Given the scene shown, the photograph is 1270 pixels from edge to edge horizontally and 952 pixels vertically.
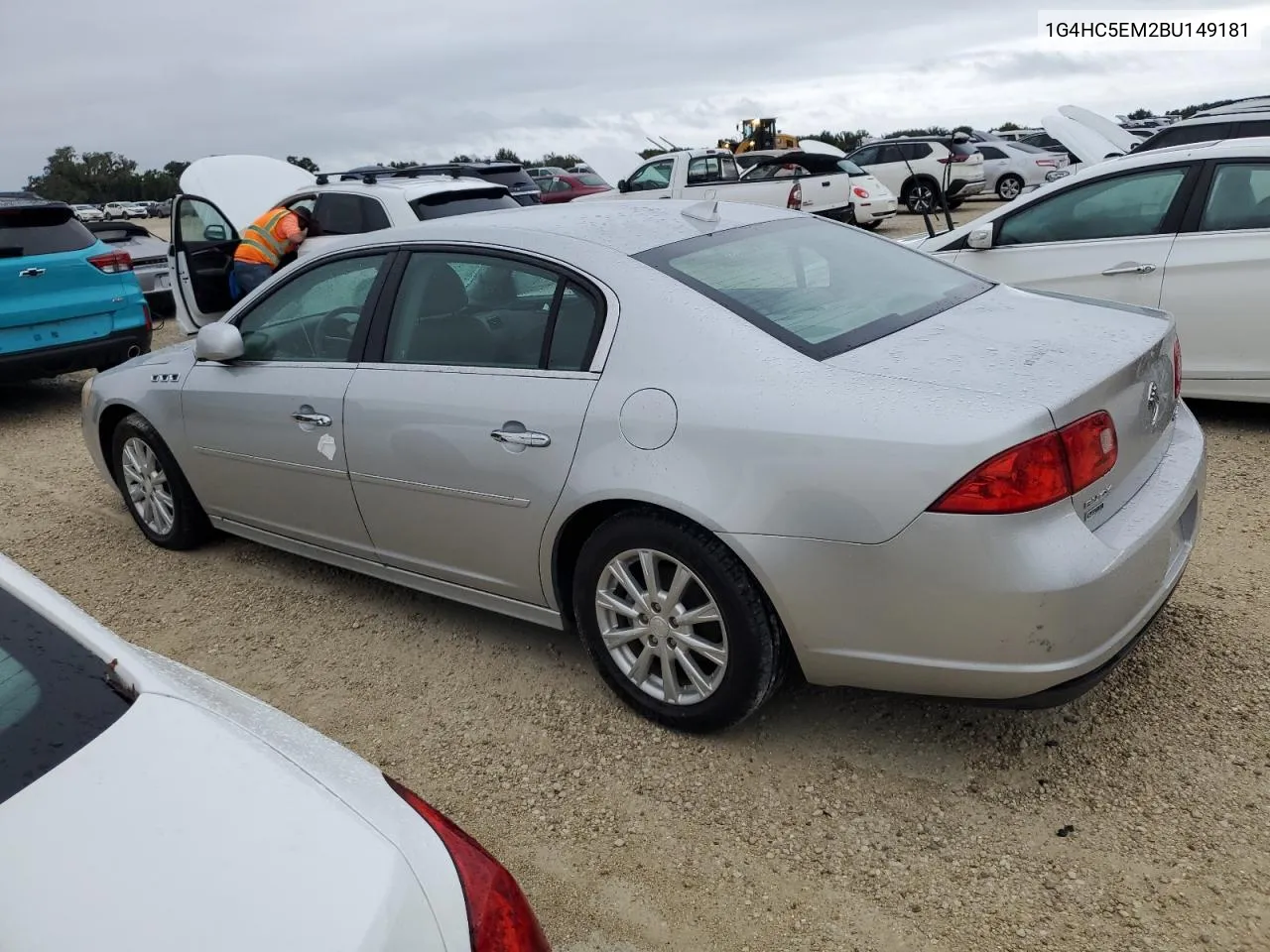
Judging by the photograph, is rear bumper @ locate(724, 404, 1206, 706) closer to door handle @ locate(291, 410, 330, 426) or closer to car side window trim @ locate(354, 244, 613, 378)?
car side window trim @ locate(354, 244, 613, 378)

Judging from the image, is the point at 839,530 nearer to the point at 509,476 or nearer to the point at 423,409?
the point at 509,476

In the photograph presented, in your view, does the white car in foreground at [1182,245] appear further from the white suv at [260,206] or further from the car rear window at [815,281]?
the white suv at [260,206]

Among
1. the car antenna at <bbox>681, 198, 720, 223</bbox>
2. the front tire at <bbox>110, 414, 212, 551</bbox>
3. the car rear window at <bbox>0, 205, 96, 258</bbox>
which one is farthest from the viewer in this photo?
the car rear window at <bbox>0, 205, 96, 258</bbox>

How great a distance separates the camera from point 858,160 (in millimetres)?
21391

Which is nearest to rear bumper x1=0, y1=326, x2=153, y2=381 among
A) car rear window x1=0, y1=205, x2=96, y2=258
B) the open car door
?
the open car door

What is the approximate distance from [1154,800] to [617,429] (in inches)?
66.0

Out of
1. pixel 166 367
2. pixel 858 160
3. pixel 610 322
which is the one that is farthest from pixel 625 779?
pixel 858 160

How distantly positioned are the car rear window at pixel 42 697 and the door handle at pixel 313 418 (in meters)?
1.78

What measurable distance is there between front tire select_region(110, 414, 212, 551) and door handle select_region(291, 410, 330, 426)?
42.9 inches

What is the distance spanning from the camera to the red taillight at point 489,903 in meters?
1.46

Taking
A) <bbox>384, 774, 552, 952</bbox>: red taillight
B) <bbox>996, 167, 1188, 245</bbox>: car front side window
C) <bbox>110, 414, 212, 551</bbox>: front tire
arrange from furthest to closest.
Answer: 1. <bbox>996, 167, 1188, 245</bbox>: car front side window
2. <bbox>110, 414, 212, 551</bbox>: front tire
3. <bbox>384, 774, 552, 952</bbox>: red taillight

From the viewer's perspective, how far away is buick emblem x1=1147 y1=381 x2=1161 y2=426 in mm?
2816

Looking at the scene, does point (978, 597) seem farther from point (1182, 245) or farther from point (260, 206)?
point (260, 206)

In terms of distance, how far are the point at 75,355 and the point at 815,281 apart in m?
6.63
